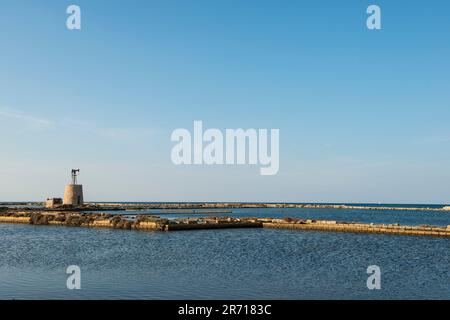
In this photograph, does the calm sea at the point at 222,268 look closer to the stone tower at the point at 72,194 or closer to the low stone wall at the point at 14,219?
the low stone wall at the point at 14,219

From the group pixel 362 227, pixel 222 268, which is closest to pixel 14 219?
pixel 362 227

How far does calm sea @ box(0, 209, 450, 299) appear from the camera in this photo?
2548 centimetres

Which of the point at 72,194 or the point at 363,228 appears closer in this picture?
the point at 363,228

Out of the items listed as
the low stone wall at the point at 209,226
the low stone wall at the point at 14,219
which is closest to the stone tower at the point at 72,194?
the low stone wall at the point at 14,219

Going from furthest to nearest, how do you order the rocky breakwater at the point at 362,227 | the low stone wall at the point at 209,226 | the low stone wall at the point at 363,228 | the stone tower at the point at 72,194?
1. the stone tower at the point at 72,194
2. the low stone wall at the point at 209,226
3. the rocky breakwater at the point at 362,227
4. the low stone wall at the point at 363,228

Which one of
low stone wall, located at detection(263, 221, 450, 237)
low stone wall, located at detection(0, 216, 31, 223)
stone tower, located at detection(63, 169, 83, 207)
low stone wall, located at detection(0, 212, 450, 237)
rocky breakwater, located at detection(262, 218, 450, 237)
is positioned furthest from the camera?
stone tower, located at detection(63, 169, 83, 207)

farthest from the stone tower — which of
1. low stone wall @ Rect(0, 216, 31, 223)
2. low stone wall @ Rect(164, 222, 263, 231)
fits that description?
low stone wall @ Rect(164, 222, 263, 231)

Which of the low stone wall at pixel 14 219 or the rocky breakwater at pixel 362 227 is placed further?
the low stone wall at pixel 14 219

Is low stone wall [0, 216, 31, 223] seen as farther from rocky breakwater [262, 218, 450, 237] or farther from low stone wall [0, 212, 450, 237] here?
rocky breakwater [262, 218, 450, 237]

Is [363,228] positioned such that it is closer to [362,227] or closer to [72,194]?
[362,227]

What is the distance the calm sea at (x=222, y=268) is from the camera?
83.6 feet

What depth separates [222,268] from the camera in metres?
34.3
